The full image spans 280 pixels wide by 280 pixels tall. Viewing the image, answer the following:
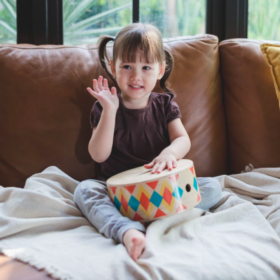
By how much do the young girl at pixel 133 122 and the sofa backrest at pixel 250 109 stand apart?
30 centimetres

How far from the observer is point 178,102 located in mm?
1782

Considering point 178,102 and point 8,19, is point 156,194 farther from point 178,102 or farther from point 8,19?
point 8,19

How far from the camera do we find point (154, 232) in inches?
47.5

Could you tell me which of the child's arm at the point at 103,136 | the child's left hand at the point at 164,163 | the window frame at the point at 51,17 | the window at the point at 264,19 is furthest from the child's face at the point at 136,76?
the window at the point at 264,19

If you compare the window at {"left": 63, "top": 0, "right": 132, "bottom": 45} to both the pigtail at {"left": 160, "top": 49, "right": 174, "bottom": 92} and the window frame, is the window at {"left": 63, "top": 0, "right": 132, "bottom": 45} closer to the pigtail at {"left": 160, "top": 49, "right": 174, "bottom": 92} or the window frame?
the window frame

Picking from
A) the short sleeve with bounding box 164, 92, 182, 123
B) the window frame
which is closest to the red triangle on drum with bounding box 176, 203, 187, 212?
the short sleeve with bounding box 164, 92, 182, 123

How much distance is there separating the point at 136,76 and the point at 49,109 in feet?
1.31

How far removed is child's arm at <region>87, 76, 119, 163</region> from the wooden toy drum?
248 millimetres

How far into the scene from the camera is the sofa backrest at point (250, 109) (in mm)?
1776

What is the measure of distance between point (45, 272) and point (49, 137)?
748 millimetres

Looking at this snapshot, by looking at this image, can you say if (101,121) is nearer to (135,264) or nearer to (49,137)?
(49,137)

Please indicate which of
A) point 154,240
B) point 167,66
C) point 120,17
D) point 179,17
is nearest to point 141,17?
point 120,17

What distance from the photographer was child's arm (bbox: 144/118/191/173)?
137cm

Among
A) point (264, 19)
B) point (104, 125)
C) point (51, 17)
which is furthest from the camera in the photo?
point (264, 19)
